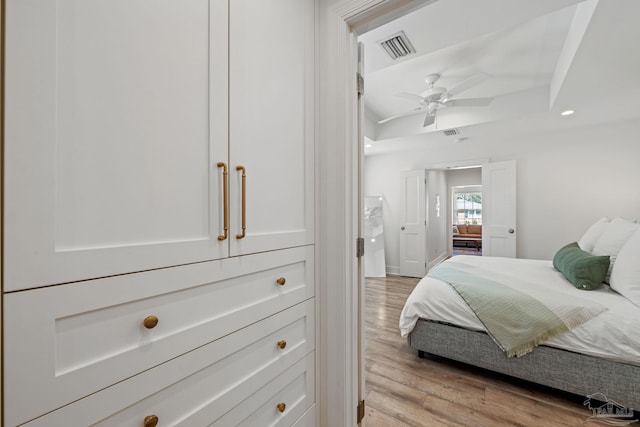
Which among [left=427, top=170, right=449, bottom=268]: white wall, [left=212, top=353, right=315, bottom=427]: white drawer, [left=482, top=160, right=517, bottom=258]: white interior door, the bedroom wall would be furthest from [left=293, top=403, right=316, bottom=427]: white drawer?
[left=427, top=170, right=449, bottom=268]: white wall

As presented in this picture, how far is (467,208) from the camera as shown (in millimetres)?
10250

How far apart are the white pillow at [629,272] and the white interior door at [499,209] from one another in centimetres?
254

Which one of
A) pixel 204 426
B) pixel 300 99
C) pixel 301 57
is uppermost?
pixel 301 57

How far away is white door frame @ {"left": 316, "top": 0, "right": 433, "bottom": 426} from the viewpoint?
4.05ft

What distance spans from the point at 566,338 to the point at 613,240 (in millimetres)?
1191

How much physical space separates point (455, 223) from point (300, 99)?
10721 mm

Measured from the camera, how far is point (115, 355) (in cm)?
62

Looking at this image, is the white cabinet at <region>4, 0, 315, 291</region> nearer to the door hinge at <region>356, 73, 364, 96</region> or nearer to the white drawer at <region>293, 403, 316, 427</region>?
the door hinge at <region>356, 73, 364, 96</region>

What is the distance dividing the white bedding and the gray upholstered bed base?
0.19 feet

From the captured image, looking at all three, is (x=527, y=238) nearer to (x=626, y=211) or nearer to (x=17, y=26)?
(x=626, y=211)

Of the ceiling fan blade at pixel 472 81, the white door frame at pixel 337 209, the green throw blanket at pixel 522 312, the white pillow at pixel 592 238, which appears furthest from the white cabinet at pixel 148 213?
the white pillow at pixel 592 238

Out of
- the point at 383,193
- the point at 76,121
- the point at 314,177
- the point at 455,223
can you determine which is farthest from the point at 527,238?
the point at 455,223

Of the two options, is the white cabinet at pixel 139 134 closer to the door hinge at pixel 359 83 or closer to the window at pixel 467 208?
the door hinge at pixel 359 83

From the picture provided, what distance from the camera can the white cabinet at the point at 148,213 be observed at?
20.0 inches
